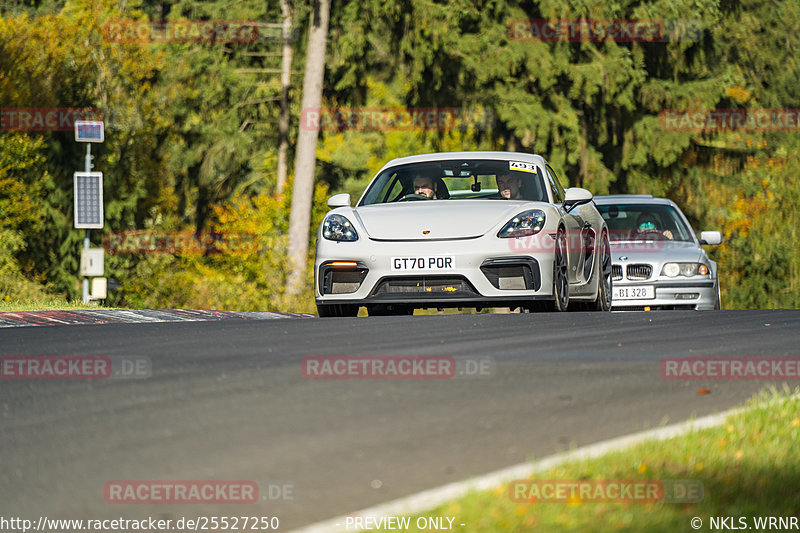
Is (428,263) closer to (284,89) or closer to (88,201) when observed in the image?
(88,201)

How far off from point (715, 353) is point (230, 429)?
3.85m

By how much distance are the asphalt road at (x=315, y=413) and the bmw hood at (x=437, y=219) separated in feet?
6.54

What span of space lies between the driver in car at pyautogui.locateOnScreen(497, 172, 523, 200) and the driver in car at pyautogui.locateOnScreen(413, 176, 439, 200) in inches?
24.9

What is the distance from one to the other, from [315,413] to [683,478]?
186 centimetres

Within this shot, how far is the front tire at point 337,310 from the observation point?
12180 millimetres

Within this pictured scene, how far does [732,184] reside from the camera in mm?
38469

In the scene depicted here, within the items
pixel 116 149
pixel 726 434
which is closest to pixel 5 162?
pixel 116 149

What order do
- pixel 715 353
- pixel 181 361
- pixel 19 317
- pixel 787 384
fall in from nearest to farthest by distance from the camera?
pixel 787 384, pixel 181 361, pixel 715 353, pixel 19 317

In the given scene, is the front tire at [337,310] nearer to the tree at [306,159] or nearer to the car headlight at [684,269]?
the car headlight at [684,269]

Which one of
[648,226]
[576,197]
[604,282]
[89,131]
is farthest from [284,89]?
[576,197]

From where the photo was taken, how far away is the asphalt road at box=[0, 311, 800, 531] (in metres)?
4.98

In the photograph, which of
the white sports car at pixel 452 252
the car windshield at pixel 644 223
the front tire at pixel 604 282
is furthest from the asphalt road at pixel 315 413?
the car windshield at pixel 644 223

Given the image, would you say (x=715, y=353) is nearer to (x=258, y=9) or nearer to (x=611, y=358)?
(x=611, y=358)

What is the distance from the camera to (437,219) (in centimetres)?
1166
